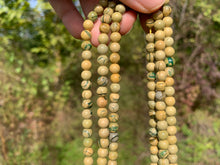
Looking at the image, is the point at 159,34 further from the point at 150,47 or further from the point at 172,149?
the point at 172,149

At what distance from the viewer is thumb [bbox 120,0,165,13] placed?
2.58ft

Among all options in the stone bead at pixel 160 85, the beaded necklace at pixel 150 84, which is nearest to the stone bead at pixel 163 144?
the beaded necklace at pixel 150 84

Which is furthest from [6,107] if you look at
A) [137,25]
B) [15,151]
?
[137,25]

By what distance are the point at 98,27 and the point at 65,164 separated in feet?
5.59

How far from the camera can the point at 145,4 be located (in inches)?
31.0

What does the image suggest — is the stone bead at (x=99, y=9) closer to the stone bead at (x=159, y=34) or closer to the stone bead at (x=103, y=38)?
the stone bead at (x=103, y=38)

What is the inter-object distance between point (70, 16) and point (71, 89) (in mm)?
1621

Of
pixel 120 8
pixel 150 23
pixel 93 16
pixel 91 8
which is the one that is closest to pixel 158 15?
pixel 150 23

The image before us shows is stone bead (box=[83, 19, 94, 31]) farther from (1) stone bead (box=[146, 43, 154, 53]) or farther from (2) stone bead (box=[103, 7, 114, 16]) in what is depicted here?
(1) stone bead (box=[146, 43, 154, 53])

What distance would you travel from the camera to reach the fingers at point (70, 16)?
108 cm

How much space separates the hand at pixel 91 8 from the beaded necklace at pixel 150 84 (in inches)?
1.6

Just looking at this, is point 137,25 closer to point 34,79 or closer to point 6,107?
point 34,79

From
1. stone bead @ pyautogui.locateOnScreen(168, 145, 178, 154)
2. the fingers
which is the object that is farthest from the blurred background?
stone bead @ pyautogui.locateOnScreen(168, 145, 178, 154)

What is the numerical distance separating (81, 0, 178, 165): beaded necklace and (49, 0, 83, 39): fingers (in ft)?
0.77
